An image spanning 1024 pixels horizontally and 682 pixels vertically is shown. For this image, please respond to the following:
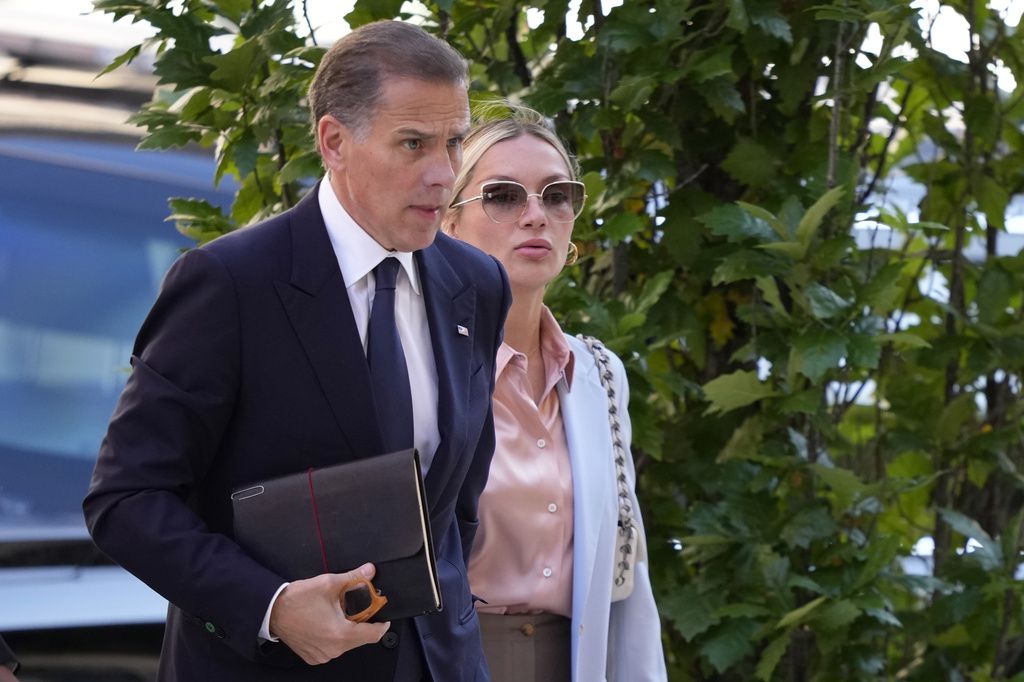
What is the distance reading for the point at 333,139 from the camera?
1776mm

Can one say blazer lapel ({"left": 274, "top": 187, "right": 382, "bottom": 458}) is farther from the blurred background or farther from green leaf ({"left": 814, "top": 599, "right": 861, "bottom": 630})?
the blurred background

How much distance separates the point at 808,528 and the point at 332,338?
1454mm

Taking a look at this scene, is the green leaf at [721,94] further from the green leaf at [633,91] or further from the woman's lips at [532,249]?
the woman's lips at [532,249]

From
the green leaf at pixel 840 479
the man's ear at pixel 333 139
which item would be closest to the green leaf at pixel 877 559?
the green leaf at pixel 840 479

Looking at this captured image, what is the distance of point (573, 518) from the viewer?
90.2 inches

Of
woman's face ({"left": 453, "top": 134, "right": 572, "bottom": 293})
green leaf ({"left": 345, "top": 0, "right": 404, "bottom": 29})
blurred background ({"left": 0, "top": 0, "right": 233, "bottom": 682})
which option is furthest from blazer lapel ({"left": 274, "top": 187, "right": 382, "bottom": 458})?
blurred background ({"left": 0, "top": 0, "right": 233, "bottom": 682})

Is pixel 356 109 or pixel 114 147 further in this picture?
pixel 114 147

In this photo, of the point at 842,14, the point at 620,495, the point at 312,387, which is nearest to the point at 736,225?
the point at 842,14

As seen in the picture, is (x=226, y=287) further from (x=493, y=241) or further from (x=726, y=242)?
(x=726, y=242)

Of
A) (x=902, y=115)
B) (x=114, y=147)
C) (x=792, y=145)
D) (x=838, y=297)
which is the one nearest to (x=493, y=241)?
(x=838, y=297)

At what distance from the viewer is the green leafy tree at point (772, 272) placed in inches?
109

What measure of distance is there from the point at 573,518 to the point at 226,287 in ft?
2.74

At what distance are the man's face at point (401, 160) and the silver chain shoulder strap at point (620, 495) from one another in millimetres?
770

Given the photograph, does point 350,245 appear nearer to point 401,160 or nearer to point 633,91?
point 401,160
